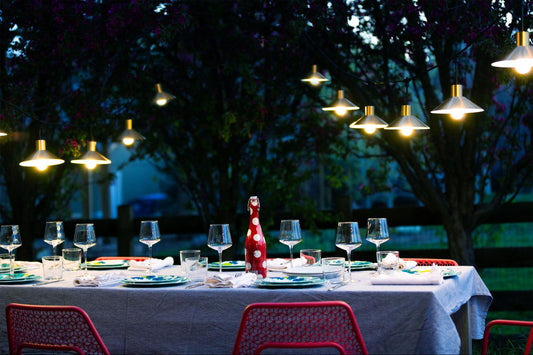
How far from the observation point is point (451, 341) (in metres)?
2.86

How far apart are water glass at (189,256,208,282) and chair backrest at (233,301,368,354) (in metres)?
0.61

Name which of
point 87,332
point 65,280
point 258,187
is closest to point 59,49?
point 258,187

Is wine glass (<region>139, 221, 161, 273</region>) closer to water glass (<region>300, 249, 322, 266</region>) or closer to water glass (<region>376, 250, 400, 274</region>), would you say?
water glass (<region>300, 249, 322, 266</region>)

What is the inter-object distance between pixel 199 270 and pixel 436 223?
11.1 ft

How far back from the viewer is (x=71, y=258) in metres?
3.80

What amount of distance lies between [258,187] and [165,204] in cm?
635

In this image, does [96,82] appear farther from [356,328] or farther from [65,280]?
[356,328]

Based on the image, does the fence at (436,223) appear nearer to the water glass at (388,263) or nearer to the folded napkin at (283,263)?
the folded napkin at (283,263)

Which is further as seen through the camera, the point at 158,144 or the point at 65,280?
the point at 158,144

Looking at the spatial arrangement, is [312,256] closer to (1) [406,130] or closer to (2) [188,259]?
(2) [188,259]

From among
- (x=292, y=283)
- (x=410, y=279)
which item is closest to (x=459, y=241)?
(x=410, y=279)

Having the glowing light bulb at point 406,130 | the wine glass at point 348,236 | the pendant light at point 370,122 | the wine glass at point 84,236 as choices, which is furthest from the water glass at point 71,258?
the glowing light bulb at point 406,130

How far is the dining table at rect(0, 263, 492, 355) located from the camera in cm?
287

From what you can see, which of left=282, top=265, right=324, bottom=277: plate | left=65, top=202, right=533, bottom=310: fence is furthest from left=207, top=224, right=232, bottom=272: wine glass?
left=65, top=202, right=533, bottom=310: fence
